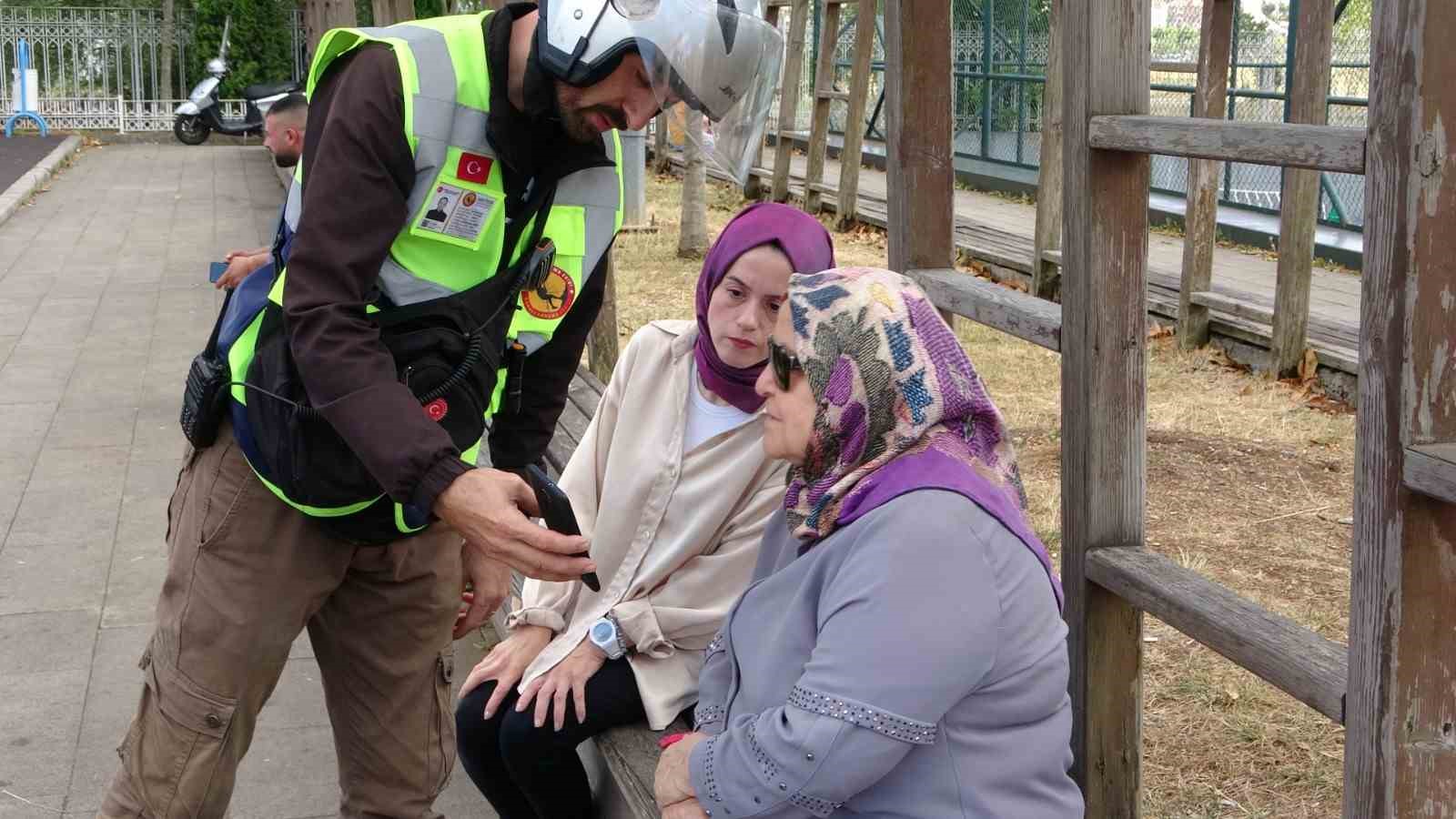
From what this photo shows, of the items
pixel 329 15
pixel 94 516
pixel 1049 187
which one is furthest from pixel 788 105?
pixel 94 516

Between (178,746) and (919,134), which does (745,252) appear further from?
(178,746)

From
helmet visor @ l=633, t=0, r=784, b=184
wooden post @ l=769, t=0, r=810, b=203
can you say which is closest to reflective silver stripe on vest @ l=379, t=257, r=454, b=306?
helmet visor @ l=633, t=0, r=784, b=184

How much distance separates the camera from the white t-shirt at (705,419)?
3020 millimetres

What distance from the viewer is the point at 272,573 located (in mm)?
2607

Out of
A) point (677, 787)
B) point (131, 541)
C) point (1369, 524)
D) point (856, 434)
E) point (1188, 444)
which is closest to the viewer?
point (1369, 524)

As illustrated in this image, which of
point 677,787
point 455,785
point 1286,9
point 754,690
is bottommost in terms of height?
point 455,785

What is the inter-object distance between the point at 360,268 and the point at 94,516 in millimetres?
3948

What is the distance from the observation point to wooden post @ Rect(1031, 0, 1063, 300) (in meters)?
9.29

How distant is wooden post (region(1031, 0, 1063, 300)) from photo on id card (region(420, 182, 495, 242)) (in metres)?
7.14

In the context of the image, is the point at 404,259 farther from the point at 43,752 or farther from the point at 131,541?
the point at 131,541

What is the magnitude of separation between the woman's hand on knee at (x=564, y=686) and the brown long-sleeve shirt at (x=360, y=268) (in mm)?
747

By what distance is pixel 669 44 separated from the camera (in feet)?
7.72

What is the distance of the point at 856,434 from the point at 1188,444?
16.1 feet

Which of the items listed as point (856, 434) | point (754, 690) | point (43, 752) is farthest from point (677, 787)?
point (43, 752)
